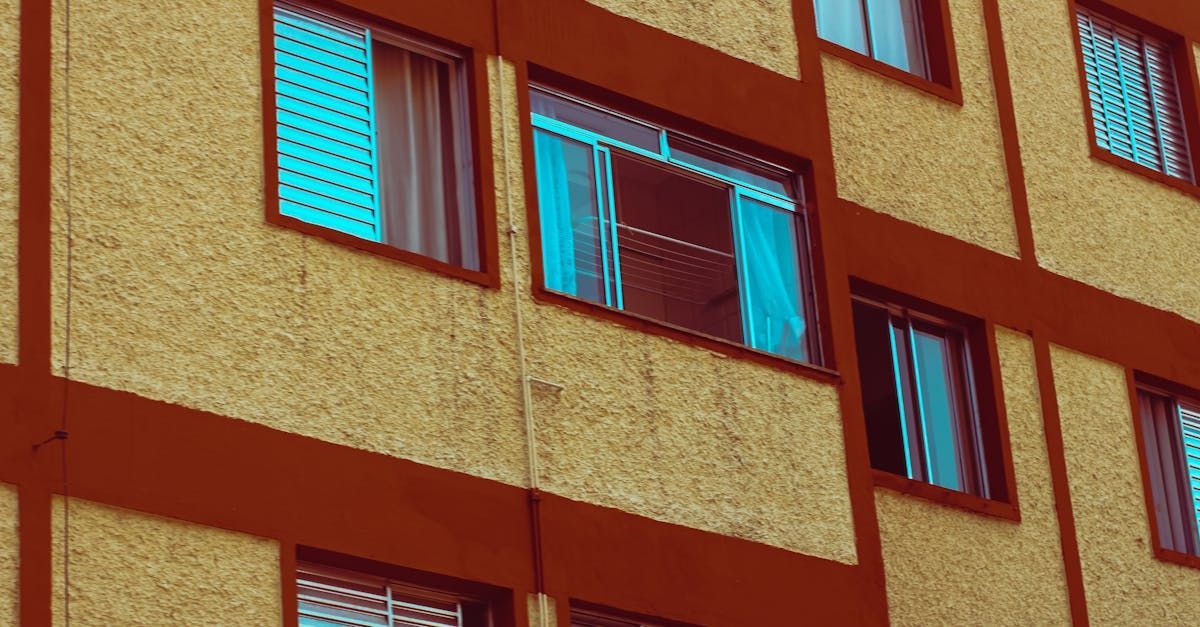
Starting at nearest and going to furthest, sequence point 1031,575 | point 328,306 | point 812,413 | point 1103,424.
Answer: point 328,306 → point 812,413 → point 1031,575 → point 1103,424

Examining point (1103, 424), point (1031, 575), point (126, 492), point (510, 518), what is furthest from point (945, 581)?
point (126, 492)

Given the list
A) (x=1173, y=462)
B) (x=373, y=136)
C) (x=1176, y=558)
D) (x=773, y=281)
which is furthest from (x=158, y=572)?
(x=1173, y=462)

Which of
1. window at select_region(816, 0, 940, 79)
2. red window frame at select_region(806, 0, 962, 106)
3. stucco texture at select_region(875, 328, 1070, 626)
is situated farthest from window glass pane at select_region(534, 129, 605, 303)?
window at select_region(816, 0, 940, 79)

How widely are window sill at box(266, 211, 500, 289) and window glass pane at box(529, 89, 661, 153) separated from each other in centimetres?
162

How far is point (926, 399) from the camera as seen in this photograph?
67.5 feet

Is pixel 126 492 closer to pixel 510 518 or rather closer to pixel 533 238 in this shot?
pixel 510 518

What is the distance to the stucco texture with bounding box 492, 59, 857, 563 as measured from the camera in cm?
1694

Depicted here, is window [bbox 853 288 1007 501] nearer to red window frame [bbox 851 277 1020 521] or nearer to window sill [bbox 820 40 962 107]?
red window frame [bbox 851 277 1020 521]

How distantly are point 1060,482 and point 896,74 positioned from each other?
3.52m

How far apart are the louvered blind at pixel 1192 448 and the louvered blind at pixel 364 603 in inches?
330

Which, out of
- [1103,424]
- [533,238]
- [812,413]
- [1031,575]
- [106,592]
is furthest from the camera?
[1103,424]

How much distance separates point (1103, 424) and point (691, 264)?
14.5ft

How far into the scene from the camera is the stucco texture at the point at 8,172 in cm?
1452

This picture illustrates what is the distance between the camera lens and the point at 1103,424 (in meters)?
21.3
